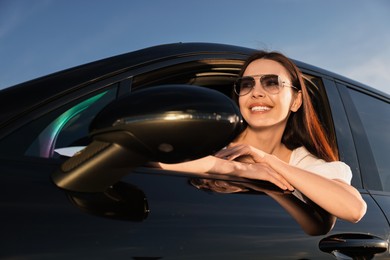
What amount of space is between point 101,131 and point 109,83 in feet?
1.66

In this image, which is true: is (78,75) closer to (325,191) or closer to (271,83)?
(325,191)

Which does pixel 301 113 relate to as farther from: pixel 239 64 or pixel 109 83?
pixel 109 83

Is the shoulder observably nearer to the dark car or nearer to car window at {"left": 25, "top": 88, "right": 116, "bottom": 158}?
the dark car

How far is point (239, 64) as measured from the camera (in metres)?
2.12

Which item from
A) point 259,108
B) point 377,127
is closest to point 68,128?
point 259,108

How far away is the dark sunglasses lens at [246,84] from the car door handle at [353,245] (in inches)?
30.0

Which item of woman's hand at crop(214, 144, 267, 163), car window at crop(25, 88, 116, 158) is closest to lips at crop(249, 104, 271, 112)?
woman's hand at crop(214, 144, 267, 163)

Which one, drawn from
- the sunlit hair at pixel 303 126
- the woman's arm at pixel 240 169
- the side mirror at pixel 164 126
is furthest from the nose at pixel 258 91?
the side mirror at pixel 164 126

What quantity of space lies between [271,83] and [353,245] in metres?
0.80

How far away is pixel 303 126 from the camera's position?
92.3 inches

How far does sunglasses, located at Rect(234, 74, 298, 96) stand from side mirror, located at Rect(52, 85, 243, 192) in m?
1.16

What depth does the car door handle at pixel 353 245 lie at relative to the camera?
1.62 metres

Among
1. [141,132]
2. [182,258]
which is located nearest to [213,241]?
[182,258]

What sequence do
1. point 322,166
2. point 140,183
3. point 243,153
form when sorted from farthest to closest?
point 322,166, point 243,153, point 140,183
